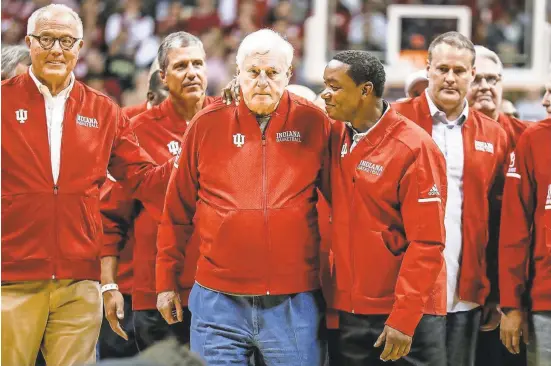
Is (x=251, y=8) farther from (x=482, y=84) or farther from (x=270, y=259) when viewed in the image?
(x=270, y=259)

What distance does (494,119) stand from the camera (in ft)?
18.5

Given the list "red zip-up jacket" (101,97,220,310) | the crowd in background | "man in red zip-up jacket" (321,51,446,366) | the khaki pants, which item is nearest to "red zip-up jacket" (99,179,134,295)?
"red zip-up jacket" (101,97,220,310)

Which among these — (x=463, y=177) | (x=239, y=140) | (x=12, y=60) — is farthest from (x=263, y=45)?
(x=12, y=60)

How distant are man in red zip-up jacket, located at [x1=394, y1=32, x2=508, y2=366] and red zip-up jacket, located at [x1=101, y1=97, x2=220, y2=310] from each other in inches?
46.9

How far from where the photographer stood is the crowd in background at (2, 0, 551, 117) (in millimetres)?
10125

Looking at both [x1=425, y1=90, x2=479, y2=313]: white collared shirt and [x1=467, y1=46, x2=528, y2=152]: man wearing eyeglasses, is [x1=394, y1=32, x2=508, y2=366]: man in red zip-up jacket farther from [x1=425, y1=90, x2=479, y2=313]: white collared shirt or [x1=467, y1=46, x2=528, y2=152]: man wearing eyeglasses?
[x1=467, y1=46, x2=528, y2=152]: man wearing eyeglasses

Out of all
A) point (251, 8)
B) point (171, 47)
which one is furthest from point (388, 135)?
point (251, 8)

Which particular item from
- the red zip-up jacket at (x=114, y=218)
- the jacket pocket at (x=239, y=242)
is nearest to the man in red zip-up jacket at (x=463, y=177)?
the jacket pocket at (x=239, y=242)

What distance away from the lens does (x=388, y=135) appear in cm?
435

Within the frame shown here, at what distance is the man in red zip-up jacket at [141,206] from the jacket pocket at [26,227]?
767mm

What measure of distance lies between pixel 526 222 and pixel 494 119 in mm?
992

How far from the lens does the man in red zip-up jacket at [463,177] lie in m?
4.90

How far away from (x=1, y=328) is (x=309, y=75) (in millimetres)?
6462

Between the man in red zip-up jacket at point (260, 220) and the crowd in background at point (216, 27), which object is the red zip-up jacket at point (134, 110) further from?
the crowd in background at point (216, 27)
